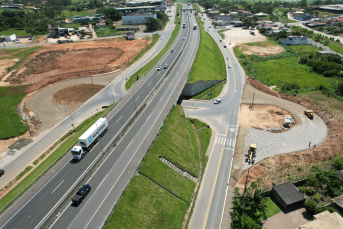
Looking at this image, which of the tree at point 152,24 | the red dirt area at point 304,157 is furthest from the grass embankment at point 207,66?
the tree at point 152,24

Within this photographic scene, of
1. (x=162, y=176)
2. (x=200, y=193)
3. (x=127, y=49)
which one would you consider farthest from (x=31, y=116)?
(x=127, y=49)

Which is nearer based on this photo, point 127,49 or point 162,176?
point 162,176

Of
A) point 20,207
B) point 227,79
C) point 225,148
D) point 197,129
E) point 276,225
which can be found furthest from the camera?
point 227,79

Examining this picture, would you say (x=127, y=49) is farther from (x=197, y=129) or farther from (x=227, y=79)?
(x=197, y=129)

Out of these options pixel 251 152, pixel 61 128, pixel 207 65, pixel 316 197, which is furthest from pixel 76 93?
pixel 316 197

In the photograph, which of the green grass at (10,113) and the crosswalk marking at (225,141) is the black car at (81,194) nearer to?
the crosswalk marking at (225,141)

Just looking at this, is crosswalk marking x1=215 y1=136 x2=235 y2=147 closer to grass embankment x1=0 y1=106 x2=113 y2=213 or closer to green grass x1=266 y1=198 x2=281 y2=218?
green grass x1=266 y1=198 x2=281 y2=218

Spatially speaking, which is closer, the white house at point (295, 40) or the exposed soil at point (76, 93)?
the exposed soil at point (76, 93)
